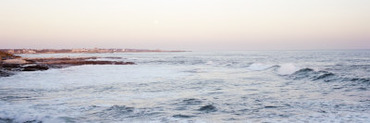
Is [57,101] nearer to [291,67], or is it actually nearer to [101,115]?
[101,115]

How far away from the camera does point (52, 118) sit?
26.4ft

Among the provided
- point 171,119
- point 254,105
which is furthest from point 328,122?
point 171,119

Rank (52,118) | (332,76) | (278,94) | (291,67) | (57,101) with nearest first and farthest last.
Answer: (52,118) → (57,101) → (278,94) → (332,76) → (291,67)

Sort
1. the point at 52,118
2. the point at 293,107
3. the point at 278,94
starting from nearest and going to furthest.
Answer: the point at 52,118 → the point at 293,107 → the point at 278,94

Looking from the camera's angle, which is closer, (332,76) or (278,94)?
(278,94)

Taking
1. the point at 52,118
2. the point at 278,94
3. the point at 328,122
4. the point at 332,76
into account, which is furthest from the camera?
the point at 332,76

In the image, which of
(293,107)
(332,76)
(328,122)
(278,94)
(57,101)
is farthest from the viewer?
(332,76)

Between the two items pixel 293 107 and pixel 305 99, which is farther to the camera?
pixel 305 99

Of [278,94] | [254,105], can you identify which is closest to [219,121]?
[254,105]

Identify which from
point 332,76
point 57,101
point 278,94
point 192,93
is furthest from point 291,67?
point 57,101

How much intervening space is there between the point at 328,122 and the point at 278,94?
15.7 feet

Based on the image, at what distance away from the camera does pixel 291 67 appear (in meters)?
23.9

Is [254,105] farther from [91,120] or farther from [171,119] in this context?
[91,120]

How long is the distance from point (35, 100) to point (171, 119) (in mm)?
6235
